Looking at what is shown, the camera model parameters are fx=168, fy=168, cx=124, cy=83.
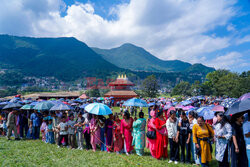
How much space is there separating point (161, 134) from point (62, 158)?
322 cm

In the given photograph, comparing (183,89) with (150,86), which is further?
(183,89)

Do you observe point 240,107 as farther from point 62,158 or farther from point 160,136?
point 62,158

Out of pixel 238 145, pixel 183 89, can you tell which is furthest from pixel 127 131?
pixel 183 89

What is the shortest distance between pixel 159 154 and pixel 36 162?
374cm

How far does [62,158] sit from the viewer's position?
5344 millimetres

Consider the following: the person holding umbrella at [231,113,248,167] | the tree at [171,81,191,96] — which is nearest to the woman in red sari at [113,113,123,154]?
the person holding umbrella at [231,113,248,167]

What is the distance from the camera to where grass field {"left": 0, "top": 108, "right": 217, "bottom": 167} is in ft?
16.2

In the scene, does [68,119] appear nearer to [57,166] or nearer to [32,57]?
[57,166]

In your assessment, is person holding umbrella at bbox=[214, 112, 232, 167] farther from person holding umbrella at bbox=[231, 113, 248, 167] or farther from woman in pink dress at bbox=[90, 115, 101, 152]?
woman in pink dress at bbox=[90, 115, 101, 152]

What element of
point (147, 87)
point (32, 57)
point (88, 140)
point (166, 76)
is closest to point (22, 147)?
point (88, 140)

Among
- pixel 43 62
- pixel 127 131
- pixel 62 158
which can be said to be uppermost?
pixel 43 62

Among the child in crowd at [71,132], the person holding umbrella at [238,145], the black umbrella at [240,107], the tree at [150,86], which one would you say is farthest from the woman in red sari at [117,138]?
the tree at [150,86]

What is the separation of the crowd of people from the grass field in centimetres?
32

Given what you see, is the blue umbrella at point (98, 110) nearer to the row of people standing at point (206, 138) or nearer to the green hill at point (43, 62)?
the row of people standing at point (206, 138)
